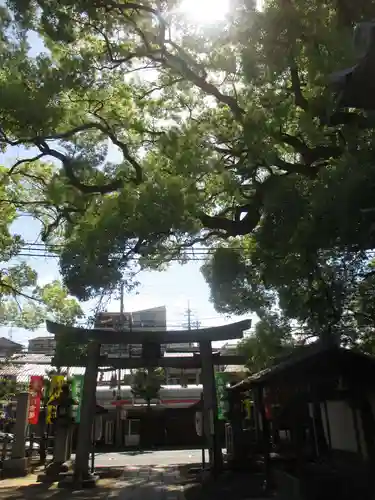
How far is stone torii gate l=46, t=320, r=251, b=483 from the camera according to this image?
45.6ft

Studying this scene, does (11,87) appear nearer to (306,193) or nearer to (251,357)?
(306,193)

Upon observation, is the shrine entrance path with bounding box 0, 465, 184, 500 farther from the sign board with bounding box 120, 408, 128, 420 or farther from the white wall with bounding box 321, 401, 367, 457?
the sign board with bounding box 120, 408, 128, 420

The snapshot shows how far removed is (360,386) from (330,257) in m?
3.01

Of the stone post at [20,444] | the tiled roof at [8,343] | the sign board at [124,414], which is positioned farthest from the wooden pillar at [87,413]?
the sign board at [124,414]

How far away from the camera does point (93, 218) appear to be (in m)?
10.5

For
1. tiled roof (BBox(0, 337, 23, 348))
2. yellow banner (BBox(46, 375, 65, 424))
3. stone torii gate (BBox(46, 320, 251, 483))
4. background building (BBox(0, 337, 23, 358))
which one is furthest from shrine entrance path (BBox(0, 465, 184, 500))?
tiled roof (BBox(0, 337, 23, 348))

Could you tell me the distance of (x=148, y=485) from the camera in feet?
44.6

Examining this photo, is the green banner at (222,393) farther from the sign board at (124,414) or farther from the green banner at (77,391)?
the sign board at (124,414)

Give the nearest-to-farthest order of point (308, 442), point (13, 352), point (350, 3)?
1. point (350, 3)
2. point (308, 442)
3. point (13, 352)

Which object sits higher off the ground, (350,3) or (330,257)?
(350,3)

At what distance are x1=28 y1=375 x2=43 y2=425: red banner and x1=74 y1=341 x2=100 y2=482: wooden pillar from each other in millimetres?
4665

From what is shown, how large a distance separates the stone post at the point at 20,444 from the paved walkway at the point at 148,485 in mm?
3627

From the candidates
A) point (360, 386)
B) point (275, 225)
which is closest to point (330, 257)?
point (275, 225)

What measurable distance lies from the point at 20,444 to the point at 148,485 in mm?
5615
